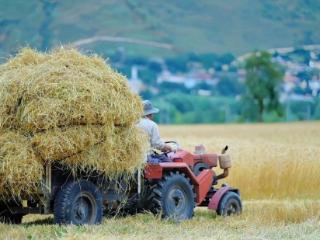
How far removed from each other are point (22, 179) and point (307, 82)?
2033 centimetres

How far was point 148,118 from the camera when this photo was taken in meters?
14.5

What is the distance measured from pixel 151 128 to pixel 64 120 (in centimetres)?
232

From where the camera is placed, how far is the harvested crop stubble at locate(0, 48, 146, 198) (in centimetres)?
1212

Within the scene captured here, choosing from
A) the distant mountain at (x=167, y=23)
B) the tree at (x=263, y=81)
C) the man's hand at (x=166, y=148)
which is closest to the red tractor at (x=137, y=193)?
the man's hand at (x=166, y=148)

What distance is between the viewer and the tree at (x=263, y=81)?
72.8 meters

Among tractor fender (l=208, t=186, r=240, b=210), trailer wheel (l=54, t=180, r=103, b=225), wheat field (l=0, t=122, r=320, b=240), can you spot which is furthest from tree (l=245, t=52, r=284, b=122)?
trailer wheel (l=54, t=180, r=103, b=225)

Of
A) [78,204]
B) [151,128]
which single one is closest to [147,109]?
[151,128]

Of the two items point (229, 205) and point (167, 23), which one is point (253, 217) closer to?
point (229, 205)

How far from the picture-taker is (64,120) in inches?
484

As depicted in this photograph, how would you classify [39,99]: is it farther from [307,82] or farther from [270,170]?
[307,82]

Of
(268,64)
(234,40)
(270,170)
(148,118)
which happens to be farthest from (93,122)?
(234,40)

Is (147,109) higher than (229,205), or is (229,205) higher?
(147,109)

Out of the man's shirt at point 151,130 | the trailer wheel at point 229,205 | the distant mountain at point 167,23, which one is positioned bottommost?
the trailer wheel at point 229,205

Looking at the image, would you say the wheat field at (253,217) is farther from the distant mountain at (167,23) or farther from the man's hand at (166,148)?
the distant mountain at (167,23)
